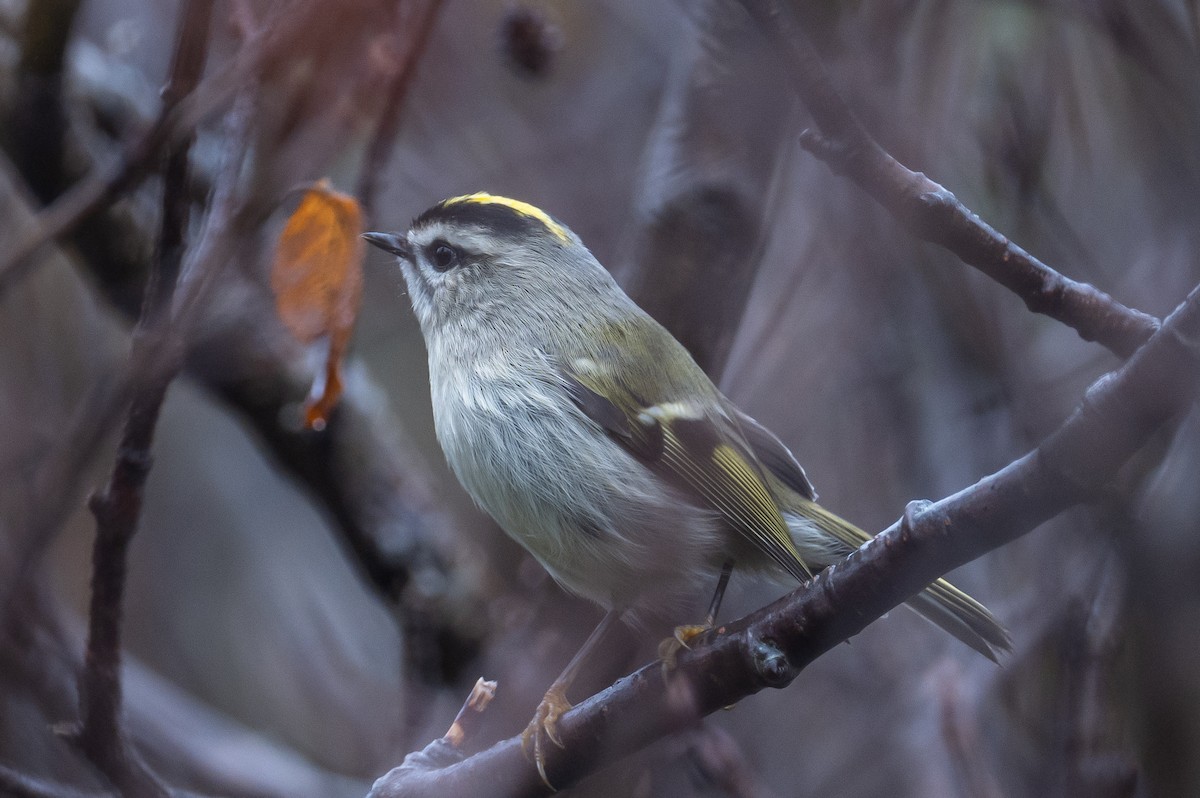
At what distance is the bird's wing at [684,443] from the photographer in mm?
1732

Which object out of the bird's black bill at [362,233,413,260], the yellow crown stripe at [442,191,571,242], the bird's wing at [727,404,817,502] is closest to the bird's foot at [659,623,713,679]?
the bird's wing at [727,404,817,502]

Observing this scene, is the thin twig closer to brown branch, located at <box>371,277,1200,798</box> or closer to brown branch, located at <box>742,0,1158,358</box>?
brown branch, located at <box>371,277,1200,798</box>

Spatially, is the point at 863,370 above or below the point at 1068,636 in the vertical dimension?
above

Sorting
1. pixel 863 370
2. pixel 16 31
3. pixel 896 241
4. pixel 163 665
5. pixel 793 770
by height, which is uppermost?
pixel 16 31

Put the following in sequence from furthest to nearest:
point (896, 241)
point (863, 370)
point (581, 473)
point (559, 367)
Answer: point (863, 370) < point (896, 241) < point (559, 367) < point (581, 473)

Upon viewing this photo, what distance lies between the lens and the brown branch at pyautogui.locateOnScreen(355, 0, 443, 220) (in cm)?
150

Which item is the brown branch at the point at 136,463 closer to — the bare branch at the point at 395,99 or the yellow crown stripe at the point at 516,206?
the bare branch at the point at 395,99

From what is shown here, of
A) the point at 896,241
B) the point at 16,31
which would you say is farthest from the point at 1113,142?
the point at 16,31

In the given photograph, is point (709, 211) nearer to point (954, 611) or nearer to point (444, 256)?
point (444, 256)

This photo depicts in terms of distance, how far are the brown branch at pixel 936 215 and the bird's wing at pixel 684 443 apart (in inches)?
23.9

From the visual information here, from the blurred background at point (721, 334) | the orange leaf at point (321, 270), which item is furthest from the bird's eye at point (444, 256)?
the orange leaf at point (321, 270)

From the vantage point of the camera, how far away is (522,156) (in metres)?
3.06

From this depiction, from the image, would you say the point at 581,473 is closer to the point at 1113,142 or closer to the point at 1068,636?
the point at 1068,636

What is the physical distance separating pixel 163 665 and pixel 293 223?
114 inches
